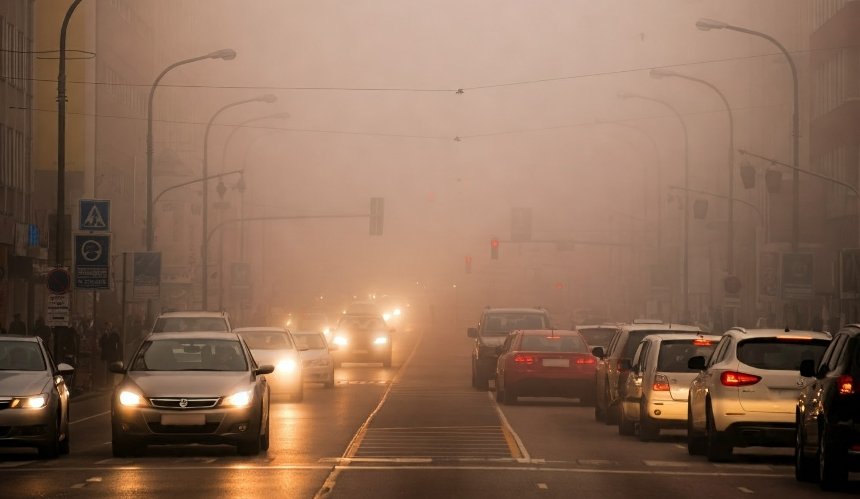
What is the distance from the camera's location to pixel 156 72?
358ft

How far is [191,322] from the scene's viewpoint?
37.5m

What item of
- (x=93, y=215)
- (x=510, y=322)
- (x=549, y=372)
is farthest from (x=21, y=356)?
(x=510, y=322)

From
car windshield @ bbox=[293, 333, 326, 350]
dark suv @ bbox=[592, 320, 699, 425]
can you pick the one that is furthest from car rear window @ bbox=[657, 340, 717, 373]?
car windshield @ bbox=[293, 333, 326, 350]

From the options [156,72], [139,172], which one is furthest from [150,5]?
[139,172]

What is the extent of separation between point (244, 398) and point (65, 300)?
64.6 ft

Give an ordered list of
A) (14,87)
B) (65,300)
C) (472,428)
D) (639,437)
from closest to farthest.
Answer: (639,437)
(472,428)
(65,300)
(14,87)

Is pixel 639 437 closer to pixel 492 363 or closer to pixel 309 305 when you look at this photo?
pixel 492 363

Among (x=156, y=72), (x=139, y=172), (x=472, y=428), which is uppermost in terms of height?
(x=156, y=72)

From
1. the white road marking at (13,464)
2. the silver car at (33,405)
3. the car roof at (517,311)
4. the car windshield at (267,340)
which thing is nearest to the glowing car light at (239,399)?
the silver car at (33,405)

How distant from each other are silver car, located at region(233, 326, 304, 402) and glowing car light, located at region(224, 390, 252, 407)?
46.6ft

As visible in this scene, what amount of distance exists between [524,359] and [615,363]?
6.70 meters

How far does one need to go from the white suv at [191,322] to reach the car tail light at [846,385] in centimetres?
2114

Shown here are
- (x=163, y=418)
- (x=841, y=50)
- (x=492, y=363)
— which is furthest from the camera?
(x=841, y=50)

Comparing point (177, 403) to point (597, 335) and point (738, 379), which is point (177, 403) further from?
point (597, 335)
